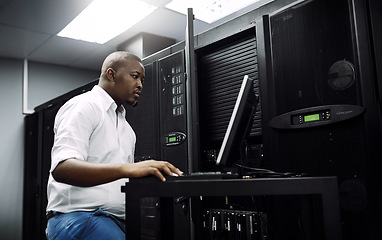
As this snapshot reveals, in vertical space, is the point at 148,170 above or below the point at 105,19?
below

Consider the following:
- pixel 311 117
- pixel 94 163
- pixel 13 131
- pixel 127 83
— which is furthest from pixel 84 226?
pixel 13 131

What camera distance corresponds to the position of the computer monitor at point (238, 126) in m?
1.00

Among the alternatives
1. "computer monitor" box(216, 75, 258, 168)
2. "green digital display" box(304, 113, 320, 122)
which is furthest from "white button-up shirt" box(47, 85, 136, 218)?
"green digital display" box(304, 113, 320, 122)

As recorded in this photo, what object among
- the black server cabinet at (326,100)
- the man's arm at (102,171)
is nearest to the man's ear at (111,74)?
the man's arm at (102,171)

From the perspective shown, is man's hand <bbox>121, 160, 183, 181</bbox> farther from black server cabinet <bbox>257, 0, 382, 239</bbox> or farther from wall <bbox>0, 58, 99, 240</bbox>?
wall <bbox>0, 58, 99, 240</bbox>

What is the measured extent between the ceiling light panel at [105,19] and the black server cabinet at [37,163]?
2.19ft

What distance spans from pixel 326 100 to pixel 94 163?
32.3 inches

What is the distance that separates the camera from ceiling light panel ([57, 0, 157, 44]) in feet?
10.1

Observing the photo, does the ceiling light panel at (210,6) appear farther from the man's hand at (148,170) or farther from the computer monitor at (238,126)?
the man's hand at (148,170)

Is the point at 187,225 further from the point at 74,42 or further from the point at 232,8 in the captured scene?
the point at 74,42

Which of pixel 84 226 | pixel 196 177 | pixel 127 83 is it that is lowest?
pixel 84 226

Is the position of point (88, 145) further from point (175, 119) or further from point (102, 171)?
point (175, 119)

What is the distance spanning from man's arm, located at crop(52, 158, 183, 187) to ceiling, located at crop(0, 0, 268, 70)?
2.29m

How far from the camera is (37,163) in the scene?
3.95 metres
